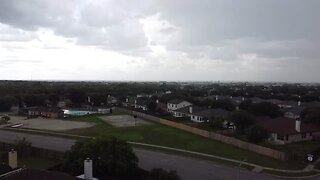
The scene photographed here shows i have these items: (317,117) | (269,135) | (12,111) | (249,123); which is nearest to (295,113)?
(317,117)

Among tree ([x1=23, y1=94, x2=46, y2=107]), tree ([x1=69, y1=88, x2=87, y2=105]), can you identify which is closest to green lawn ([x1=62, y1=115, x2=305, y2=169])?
tree ([x1=23, y1=94, x2=46, y2=107])

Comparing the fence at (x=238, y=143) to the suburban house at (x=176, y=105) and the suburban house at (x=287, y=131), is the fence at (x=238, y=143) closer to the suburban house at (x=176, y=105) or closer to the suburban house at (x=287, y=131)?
the suburban house at (x=287, y=131)

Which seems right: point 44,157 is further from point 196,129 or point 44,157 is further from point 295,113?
point 295,113

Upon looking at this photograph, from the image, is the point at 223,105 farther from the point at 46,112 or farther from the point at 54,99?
the point at 54,99

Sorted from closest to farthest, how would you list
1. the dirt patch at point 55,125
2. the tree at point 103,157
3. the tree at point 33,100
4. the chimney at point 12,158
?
the chimney at point 12,158 < the tree at point 103,157 < the dirt patch at point 55,125 < the tree at point 33,100

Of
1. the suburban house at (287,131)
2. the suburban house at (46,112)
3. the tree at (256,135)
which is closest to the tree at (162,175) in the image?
the tree at (256,135)
